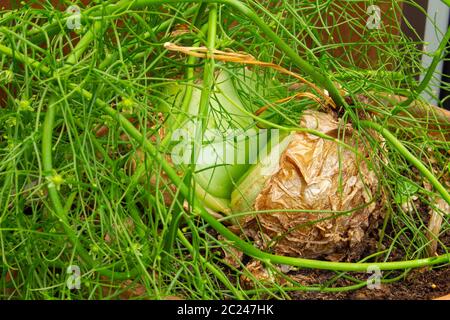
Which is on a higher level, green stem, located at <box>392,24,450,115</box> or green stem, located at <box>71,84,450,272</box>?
green stem, located at <box>392,24,450,115</box>

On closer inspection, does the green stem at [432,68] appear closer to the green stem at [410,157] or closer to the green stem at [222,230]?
the green stem at [410,157]

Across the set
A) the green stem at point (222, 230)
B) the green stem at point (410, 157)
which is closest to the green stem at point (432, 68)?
the green stem at point (410, 157)

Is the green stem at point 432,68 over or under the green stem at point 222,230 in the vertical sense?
over

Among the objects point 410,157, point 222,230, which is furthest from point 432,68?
point 222,230

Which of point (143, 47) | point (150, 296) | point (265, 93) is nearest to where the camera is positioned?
point (150, 296)

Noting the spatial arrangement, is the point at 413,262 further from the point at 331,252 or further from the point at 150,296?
the point at 150,296

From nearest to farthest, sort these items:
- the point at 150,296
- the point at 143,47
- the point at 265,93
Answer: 1. the point at 150,296
2. the point at 143,47
3. the point at 265,93

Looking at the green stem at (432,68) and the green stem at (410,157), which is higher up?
the green stem at (432,68)

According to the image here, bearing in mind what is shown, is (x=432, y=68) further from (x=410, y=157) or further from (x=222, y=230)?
(x=222, y=230)

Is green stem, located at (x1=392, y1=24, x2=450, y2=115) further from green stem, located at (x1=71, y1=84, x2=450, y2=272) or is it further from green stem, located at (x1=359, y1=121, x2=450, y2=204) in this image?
green stem, located at (x1=71, y1=84, x2=450, y2=272)

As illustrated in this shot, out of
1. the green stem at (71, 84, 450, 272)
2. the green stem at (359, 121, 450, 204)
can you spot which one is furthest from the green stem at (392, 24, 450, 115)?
the green stem at (71, 84, 450, 272)
